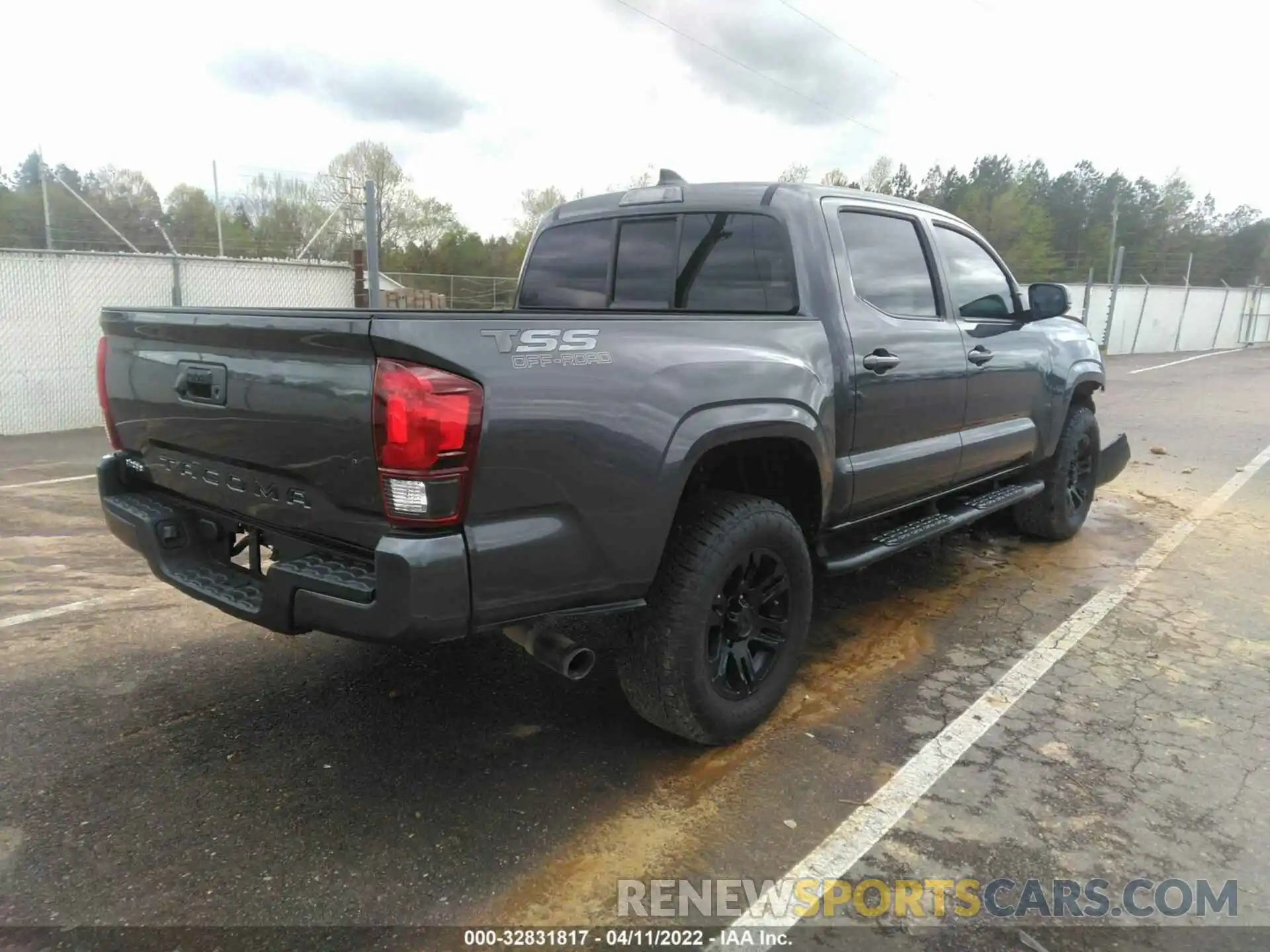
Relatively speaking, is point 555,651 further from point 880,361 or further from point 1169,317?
A: point 1169,317

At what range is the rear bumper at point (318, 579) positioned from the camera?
212 cm

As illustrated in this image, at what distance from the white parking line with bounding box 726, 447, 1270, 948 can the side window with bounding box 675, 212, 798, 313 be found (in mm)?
1756

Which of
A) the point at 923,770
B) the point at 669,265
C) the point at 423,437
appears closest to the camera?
the point at 423,437

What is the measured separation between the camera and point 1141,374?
59.0ft

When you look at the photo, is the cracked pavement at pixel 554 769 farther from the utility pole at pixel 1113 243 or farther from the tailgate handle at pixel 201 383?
the utility pole at pixel 1113 243

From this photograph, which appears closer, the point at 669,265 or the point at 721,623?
the point at 721,623

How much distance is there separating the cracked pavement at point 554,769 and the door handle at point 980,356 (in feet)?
4.27

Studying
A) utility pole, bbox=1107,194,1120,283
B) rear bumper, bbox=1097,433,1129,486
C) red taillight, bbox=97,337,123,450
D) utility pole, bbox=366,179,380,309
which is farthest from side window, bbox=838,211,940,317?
utility pole, bbox=1107,194,1120,283

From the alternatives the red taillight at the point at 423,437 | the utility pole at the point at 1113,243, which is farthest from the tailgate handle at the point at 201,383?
the utility pole at the point at 1113,243

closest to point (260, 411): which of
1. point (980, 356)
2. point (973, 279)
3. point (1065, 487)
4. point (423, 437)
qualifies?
point (423, 437)

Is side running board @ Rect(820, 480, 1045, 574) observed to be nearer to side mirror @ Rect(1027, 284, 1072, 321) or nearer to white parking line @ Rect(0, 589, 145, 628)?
side mirror @ Rect(1027, 284, 1072, 321)

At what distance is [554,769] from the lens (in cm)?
288

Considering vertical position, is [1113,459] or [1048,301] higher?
[1048,301]

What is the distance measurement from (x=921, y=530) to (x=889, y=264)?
48.5 inches
